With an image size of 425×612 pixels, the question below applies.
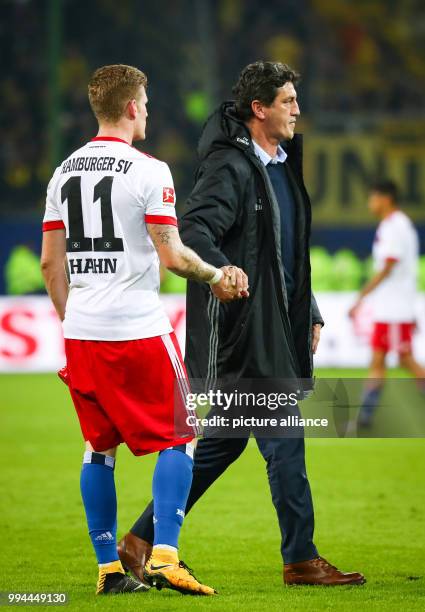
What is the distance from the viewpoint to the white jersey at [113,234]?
4.92 metres

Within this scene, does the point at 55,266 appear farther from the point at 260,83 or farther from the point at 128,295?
the point at 260,83

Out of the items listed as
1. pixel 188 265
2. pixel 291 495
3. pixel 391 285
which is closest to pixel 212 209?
pixel 188 265

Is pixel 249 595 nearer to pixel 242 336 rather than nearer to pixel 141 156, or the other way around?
pixel 242 336

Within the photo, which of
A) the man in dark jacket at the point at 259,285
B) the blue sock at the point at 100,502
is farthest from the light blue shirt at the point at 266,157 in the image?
the blue sock at the point at 100,502

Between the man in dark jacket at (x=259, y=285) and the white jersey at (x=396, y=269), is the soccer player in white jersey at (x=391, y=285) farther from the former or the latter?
the man in dark jacket at (x=259, y=285)

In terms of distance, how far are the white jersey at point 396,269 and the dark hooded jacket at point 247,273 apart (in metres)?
6.30

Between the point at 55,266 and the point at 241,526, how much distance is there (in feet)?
8.54

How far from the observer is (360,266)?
63.8 ft

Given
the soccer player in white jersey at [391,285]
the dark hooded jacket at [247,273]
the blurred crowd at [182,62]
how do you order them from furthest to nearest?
the blurred crowd at [182,62] → the soccer player in white jersey at [391,285] → the dark hooded jacket at [247,273]

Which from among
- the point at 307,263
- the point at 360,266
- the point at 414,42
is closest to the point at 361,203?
the point at 360,266

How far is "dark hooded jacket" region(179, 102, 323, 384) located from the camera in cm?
527

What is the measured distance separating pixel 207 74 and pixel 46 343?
7.91m

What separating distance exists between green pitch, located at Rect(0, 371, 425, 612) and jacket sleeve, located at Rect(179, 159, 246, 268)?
4.78 ft

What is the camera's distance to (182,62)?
23.4 meters
